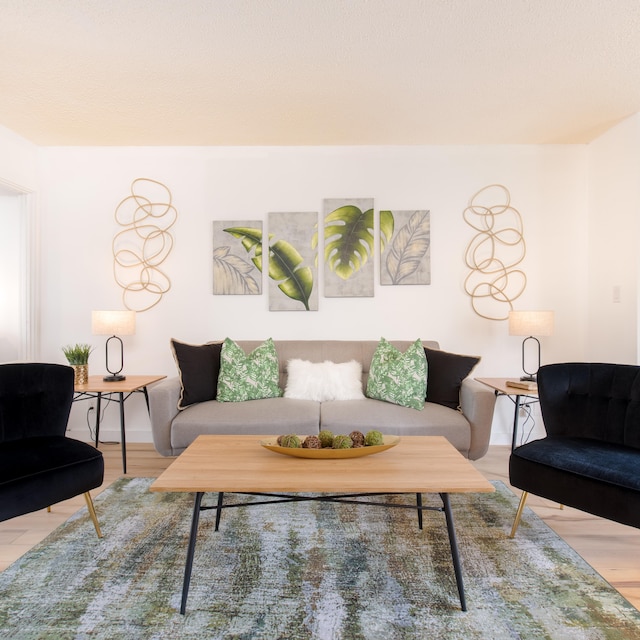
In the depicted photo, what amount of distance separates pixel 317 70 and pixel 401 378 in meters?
1.93

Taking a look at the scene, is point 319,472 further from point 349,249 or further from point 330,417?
point 349,249

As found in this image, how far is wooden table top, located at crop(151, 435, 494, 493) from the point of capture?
158cm

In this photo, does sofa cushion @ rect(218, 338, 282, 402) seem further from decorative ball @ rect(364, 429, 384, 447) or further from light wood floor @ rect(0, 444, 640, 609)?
decorative ball @ rect(364, 429, 384, 447)

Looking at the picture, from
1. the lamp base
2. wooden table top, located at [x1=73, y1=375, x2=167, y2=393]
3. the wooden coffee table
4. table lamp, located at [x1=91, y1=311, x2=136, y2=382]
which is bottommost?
the wooden coffee table

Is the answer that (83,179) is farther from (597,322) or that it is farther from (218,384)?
(597,322)

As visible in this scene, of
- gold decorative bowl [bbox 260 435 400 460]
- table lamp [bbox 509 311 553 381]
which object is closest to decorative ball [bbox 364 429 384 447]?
gold decorative bowl [bbox 260 435 400 460]

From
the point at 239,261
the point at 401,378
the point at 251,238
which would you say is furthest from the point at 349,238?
the point at 401,378

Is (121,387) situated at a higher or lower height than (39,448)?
higher

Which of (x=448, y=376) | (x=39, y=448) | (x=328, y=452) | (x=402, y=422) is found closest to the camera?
(x=328, y=452)

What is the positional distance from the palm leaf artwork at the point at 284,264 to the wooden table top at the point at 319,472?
1827 mm

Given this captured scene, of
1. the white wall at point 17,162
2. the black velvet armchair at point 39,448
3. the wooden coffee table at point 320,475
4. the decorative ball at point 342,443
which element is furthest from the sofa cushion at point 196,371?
the white wall at point 17,162

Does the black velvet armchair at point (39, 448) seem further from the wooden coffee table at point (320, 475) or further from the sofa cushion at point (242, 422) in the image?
the sofa cushion at point (242, 422)

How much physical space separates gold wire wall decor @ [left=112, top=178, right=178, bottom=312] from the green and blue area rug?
1878 mm

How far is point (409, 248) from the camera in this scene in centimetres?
374
